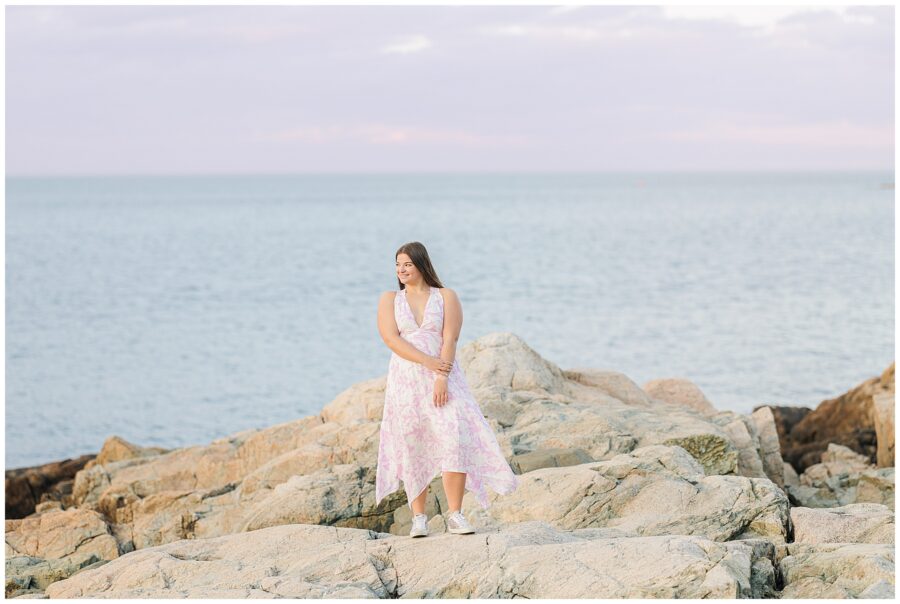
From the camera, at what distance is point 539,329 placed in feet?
121

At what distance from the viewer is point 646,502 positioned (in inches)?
348

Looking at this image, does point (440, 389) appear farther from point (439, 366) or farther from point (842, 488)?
point (842, 488)

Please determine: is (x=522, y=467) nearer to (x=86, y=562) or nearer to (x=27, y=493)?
(x=86, y=562)

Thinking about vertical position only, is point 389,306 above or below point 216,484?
above

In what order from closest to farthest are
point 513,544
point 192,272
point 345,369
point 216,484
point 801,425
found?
point 513,544 → point 216,484 → point 801,425 → point 345,369 → point 192,272

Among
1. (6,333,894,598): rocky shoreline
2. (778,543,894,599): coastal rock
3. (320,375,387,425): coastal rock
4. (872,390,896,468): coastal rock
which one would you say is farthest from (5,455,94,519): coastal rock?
(872,390,896,468): coastal rock

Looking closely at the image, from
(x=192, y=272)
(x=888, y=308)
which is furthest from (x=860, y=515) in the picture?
(x=192, y=272)

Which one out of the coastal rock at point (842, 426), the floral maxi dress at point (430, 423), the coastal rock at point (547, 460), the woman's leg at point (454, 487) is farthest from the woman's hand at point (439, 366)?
the coastal rock at point (842, 426)

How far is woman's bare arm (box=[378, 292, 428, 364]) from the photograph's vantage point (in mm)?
7918

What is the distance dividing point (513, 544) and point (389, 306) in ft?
6.75

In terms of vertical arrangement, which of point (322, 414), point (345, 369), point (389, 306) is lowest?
point (345, 369)

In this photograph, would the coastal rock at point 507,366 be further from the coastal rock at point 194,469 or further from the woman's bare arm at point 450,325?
the woman's bare arm at point 450,325

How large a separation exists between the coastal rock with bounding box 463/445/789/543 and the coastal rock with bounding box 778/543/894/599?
1.02 metres

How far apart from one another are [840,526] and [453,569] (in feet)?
11.1
